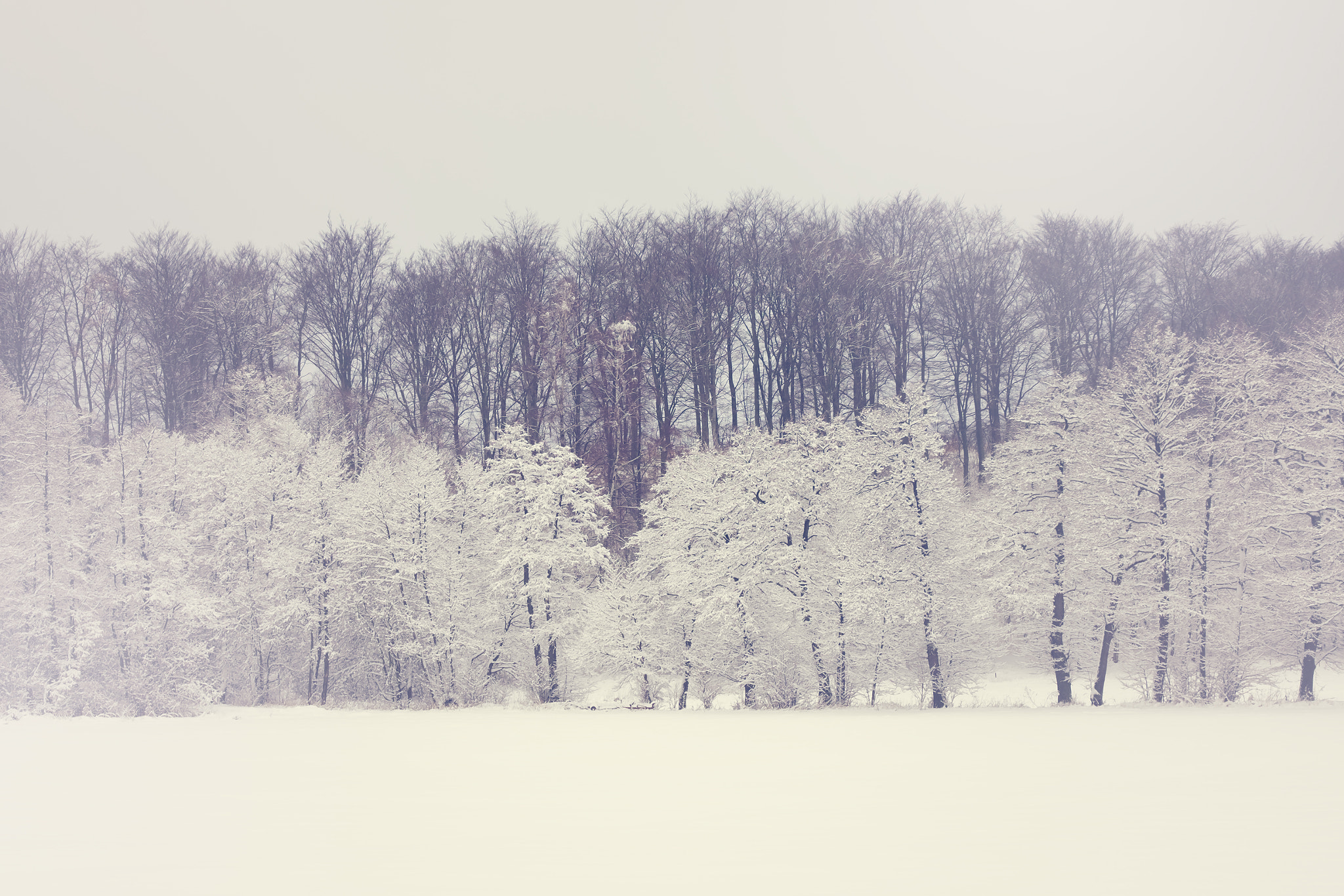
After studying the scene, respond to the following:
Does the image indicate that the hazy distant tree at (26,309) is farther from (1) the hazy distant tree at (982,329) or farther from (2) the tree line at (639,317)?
(1) the hazy distant tree at (982,329)

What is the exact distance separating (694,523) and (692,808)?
14051mm

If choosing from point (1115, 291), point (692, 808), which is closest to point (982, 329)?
point (1115, 291)

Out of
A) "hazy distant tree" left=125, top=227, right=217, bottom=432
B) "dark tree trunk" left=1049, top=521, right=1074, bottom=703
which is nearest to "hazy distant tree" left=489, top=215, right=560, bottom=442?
"hazy distant tree" left=125, top=227, right=217, bottom=432

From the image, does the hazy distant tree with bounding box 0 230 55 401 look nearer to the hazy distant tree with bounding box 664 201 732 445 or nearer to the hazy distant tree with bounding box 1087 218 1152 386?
the hazy distant tree with bounding box 664 201 732 445

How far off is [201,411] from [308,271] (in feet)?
32.3

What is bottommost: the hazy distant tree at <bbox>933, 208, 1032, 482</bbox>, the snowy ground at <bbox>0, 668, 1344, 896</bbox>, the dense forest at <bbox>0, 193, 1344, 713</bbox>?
the snowy ground at <bbox>0, 668, 1344, 896</bbox>

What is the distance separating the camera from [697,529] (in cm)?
2559

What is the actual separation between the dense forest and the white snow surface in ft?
16.5

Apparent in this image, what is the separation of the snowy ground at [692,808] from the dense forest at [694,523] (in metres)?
4.99

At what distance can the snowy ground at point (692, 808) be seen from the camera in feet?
29.5

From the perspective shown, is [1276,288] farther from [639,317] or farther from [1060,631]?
[639,317]

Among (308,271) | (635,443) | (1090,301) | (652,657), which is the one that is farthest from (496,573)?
(1090,301)

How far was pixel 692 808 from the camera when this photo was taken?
1198 centimetres

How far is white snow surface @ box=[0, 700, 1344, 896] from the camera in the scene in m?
8.99
